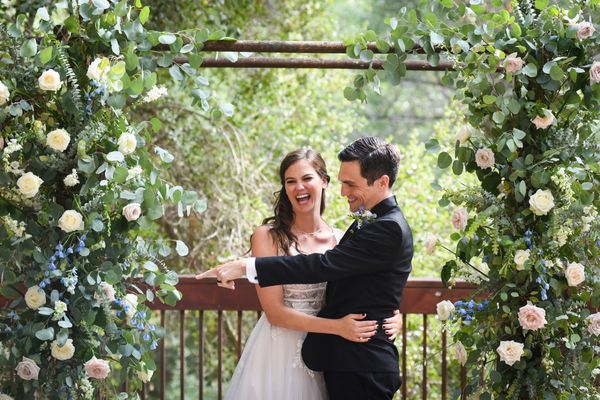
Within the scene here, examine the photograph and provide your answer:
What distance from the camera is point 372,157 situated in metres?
2.88

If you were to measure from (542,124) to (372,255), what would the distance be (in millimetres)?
659

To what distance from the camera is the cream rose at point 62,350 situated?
8.89 ft

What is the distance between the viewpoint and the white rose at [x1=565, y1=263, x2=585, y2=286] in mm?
2695

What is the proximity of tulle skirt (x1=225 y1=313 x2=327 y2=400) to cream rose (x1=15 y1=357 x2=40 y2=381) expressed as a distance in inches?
28.0

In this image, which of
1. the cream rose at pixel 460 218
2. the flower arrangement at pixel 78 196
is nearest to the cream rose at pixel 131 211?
the flower arrangement at pixel 78 196

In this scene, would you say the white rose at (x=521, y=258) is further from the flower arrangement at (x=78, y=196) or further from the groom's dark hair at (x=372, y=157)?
the flower arrangement at (x=78, y=196)

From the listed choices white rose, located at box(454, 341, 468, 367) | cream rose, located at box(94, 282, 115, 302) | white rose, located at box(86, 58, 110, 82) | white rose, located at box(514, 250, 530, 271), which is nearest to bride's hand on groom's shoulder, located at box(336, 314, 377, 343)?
white rose, located at box(454, 341, 468, 367)

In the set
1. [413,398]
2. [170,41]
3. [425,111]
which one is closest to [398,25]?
[170,41]

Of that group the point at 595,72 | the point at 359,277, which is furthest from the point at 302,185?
the point at 595,72

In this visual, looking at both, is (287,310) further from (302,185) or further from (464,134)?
(464,134)

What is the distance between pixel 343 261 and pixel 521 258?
0.54 meters

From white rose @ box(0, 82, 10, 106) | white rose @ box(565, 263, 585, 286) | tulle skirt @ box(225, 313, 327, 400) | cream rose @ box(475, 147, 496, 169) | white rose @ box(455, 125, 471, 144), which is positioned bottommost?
tulle skirt @ box(225, 313, 327, 400)

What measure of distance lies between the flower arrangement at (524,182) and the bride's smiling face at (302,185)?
37cm

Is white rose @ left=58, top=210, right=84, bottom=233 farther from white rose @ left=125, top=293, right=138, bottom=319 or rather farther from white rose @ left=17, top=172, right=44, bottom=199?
white rose @ left=125, top=293, right=138, bottom=319
